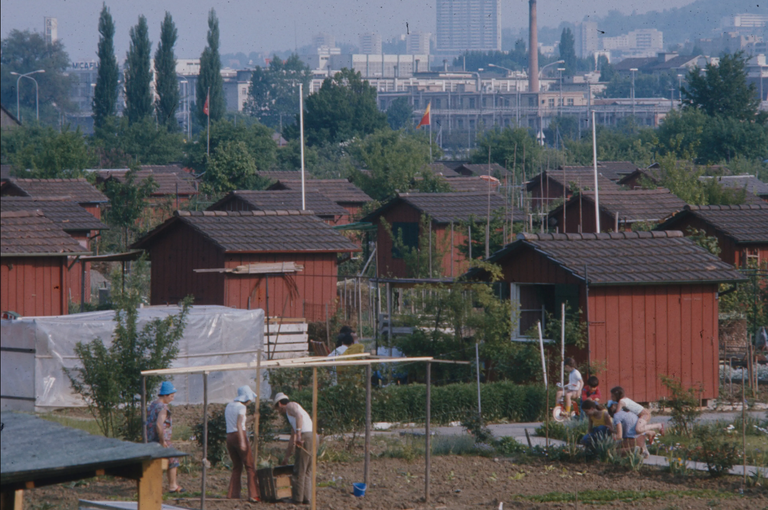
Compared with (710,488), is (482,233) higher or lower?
higher

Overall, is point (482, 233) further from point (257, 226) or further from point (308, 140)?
point (308, 140)

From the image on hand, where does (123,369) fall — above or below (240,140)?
below

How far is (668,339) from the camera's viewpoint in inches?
764

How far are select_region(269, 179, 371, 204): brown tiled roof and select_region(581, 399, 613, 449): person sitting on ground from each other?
108 ft

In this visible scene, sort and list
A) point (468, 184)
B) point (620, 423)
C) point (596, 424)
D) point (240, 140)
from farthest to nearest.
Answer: point (240, 140) < point (468, 184) < point (596, 424) < point (620, 423)

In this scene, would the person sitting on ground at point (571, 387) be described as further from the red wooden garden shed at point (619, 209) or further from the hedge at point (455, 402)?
the red wooden garden shed at point (619, 209)

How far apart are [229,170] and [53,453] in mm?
49398

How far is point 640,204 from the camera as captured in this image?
33969mm

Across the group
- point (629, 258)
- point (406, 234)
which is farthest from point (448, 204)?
point (629, 258)

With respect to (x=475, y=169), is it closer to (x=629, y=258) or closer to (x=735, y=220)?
(x=735, y=220)

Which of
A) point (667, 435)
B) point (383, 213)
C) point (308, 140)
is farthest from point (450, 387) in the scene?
point (308, 140)

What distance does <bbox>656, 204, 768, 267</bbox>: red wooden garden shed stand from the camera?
26.8 metres

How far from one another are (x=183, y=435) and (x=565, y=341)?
292 inches

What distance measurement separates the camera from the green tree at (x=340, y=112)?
84.7 metres
